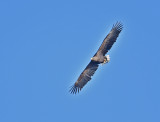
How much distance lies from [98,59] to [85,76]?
184 cm

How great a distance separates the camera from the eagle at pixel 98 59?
152m

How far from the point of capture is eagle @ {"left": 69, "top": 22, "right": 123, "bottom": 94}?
152500mm

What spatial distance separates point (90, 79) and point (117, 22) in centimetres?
447

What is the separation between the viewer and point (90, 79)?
154m

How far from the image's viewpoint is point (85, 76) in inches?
6068

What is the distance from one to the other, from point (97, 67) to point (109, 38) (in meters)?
2.47

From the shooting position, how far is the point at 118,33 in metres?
152

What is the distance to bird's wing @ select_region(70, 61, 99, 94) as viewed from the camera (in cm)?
15375

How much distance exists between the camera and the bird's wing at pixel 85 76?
154m

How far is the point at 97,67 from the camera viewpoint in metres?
154

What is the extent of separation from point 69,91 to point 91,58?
2813mm

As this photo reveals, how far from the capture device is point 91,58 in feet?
Result: 503

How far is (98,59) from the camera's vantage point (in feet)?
502

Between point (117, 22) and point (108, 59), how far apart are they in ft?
8.49
